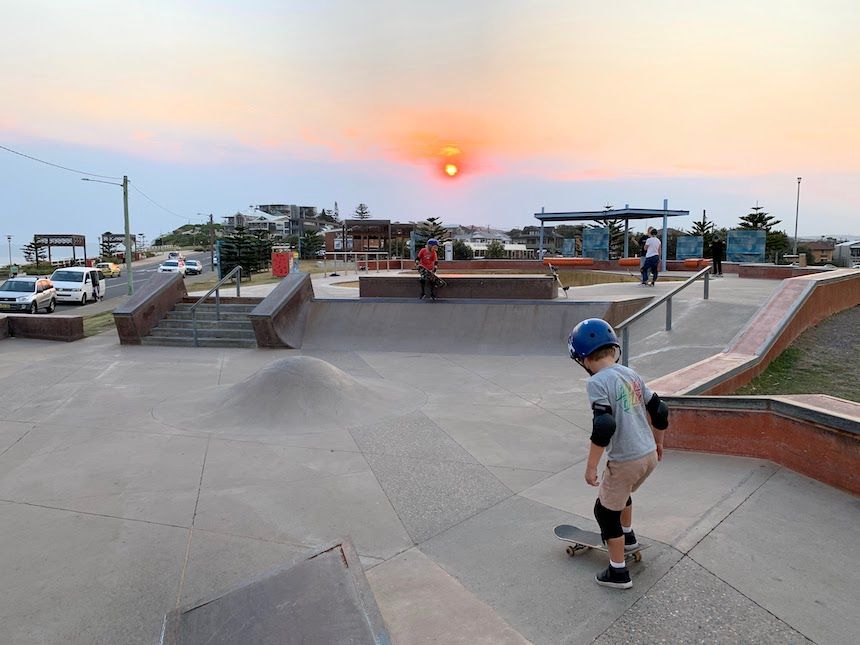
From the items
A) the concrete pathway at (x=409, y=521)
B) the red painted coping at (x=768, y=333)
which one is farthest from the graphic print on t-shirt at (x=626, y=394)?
the red painted coping at (x=768, y=333)

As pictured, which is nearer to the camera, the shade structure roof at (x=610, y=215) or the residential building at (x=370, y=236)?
the shade structure roof at (x=610, y=215)

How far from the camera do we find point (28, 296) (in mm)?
22406

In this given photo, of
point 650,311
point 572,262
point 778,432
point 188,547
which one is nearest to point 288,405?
point 188,547

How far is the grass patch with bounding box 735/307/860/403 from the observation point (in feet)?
21.9

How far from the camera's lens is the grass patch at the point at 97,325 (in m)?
14.2

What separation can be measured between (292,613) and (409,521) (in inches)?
64.1

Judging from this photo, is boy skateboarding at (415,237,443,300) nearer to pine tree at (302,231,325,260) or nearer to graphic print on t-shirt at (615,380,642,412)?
graphic print on t-shirt at (615,380,642,412)

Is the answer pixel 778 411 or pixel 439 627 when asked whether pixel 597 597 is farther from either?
pixel 778 411

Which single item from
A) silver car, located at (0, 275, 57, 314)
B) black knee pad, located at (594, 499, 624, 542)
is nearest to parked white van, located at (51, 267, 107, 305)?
silver car, located at (0, 275, 57, 314)

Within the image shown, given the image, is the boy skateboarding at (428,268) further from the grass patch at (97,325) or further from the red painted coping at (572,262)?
the red painted coping at (572,262)

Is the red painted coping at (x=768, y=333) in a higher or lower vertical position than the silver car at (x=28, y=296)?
higher

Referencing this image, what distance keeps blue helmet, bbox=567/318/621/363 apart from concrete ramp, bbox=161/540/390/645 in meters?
1.65

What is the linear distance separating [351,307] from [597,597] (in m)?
10.8

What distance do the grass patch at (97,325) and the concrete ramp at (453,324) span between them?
5.72m
